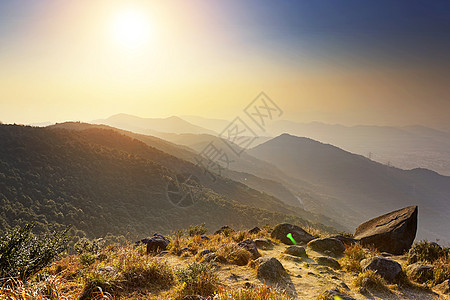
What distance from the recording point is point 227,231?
13359 mm

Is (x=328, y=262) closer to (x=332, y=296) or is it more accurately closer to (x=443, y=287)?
(x=443, y=287)

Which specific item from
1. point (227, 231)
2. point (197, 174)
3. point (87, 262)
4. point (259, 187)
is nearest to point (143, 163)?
point (197, 174)

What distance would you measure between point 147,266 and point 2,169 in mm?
43823

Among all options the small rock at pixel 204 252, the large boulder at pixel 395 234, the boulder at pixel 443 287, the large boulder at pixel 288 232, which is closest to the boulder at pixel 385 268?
the boulder at pixel 443 287

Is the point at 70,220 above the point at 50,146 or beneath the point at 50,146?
beneath

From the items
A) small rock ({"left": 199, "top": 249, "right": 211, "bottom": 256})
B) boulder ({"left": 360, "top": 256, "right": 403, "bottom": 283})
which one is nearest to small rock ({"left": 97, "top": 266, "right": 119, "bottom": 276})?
small rock ({"left": 199, "top": 249, "right": 211, "bottom": 256})

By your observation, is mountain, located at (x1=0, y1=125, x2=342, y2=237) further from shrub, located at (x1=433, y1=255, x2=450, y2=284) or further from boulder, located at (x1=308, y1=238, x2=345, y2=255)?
shrub, located at (x1=433, y1=255, x2=450, y2=284)

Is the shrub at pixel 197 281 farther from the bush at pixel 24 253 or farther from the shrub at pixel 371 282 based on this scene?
the shrub at pixel 371 282

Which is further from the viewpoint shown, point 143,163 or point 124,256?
point 143,163

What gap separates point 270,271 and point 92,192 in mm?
41383

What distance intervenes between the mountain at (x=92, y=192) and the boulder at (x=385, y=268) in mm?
32131

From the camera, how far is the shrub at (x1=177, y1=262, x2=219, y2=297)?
17.2 ft

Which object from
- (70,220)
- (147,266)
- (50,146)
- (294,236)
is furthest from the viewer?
(50,146)

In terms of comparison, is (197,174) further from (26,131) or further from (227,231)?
(227,231)
